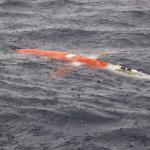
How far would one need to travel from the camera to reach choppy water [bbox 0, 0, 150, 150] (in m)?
11.8

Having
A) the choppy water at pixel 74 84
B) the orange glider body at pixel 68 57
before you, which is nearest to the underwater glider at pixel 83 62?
the orange glider body at pixel 68 57

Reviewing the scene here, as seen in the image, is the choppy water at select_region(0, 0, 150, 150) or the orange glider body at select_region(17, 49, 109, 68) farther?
the orange glider body at select_region(17, 49, 109, 68)

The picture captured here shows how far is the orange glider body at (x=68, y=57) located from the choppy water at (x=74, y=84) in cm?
38

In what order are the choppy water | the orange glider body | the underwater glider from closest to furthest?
1. the choppy water
2. the underwater glider
3. the orange glider body

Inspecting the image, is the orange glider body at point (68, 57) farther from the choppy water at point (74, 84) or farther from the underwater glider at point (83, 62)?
the choppy water at point (74, 84)

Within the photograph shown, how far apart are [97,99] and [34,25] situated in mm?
7721

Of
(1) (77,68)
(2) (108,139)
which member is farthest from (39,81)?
(2) (108,139)

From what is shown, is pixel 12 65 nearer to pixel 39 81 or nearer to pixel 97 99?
pixel 39 81

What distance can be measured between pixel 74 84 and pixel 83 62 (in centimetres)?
181

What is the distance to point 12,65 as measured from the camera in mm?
16062

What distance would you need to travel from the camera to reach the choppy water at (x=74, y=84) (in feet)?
38.5

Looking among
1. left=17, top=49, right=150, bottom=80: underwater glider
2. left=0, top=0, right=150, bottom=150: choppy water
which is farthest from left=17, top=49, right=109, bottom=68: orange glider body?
left=0, top=0, right=150, bottom=150: choppy water

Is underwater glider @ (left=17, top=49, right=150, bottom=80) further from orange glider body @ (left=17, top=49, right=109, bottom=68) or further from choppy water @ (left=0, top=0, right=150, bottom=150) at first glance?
choppy water @ (left=0, top=0, right=150, bottom=150)

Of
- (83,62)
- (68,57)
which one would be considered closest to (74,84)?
(83,62)
